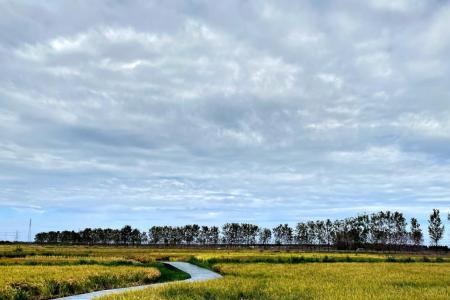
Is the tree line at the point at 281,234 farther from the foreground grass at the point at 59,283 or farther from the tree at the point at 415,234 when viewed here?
the foreground grass at the point at 59,283

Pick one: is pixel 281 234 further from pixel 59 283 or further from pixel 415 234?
pixel 59 283

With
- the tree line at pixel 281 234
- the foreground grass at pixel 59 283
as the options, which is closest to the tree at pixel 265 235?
the tree line at pixel 281 234

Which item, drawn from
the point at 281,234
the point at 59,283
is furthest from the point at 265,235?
the point at 59,283

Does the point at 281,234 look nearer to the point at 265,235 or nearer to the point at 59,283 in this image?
the point at 265,235

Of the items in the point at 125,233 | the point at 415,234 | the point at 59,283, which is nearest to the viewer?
the point at 59,283

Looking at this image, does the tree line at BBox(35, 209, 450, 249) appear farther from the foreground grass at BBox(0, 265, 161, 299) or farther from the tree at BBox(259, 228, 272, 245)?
the foreground grass at BBox(0, 265, 161, 299)

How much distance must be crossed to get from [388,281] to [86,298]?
17.9m

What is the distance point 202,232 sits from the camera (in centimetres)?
17712

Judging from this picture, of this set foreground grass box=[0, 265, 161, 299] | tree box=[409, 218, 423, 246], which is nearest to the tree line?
tree box=[409, 218, 423, 246]

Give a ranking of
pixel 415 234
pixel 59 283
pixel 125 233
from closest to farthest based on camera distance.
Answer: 1. pixel 59 283
2. pixel 415 234
3. pixel 125 233

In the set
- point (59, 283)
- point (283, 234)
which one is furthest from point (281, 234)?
point (59, 283)

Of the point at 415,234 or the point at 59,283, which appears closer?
the point at 59,283

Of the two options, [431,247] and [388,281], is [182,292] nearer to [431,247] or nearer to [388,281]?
[388,281]

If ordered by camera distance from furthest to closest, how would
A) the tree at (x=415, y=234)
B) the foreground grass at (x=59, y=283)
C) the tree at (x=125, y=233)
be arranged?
the tree at (x=125, y=233) < the tree at (x=415, y=234) < the foreground grass at (x=59, y=283)
